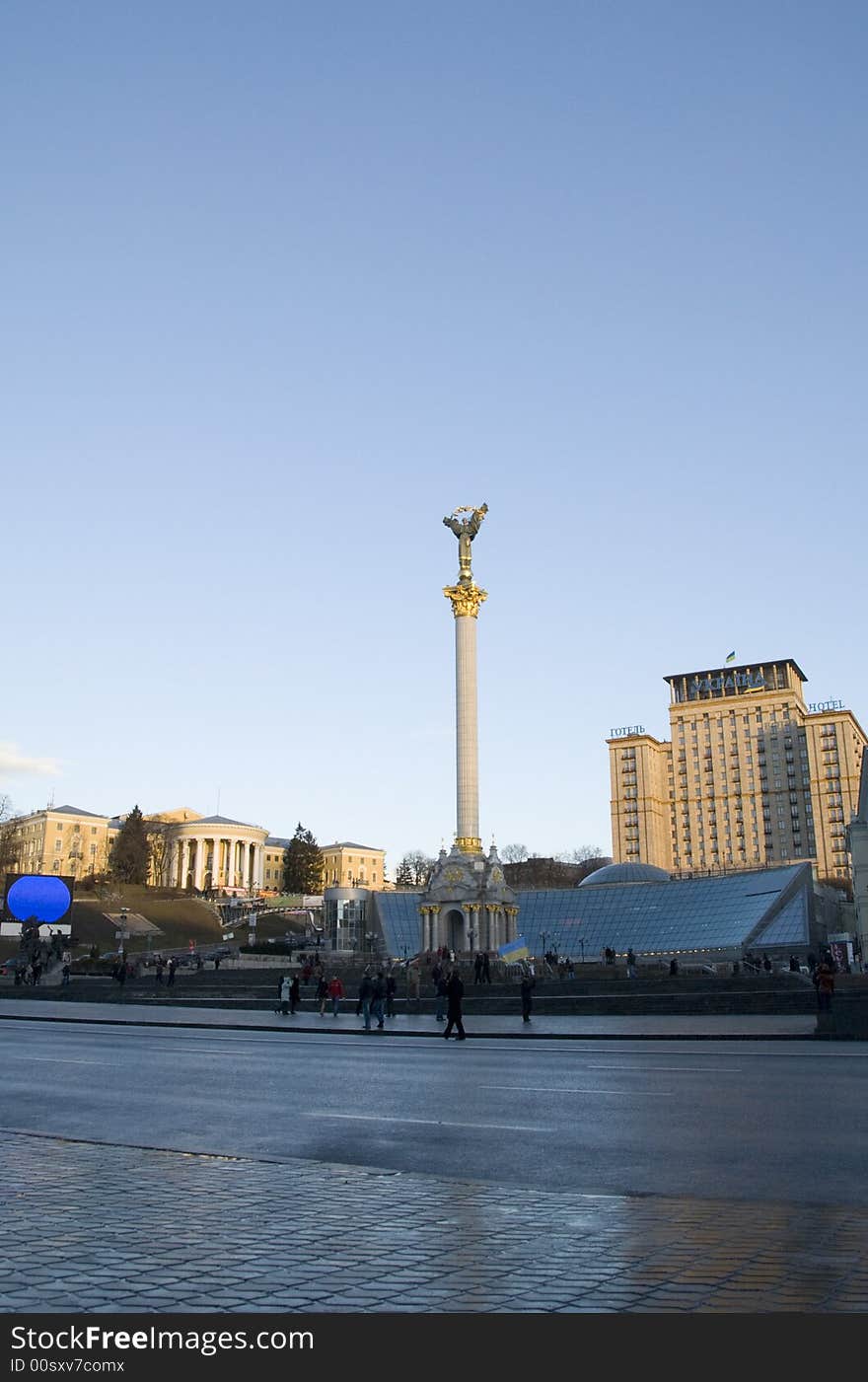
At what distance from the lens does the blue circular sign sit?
5219 centimetres

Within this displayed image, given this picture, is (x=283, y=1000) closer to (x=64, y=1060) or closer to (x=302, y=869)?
(x=64, y=1060)

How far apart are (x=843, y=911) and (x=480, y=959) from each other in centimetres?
6889

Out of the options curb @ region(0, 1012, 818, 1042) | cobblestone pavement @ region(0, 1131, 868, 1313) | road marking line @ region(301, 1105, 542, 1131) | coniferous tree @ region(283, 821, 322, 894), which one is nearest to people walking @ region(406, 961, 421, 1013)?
curb @ region(0, 1012, 818, 1042)

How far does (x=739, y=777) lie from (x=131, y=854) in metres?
88.9

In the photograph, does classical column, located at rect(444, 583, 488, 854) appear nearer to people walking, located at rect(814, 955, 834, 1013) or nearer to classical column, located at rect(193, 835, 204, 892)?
people walking, located at rect(814, 955, 834, 1013)

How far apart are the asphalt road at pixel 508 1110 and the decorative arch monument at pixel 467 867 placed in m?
56.6

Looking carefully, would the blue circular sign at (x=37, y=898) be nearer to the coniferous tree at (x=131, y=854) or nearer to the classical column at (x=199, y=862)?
the coniferous tree at (x=131, y=854)

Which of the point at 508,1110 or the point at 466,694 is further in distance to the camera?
the point at 466,694

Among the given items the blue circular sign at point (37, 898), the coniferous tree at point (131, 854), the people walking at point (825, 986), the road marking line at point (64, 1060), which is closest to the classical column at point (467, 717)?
the blue circular sign at point (37, 898)

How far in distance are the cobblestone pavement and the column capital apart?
250 ft

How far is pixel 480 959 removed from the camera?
5191 cm

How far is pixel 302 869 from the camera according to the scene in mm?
154875

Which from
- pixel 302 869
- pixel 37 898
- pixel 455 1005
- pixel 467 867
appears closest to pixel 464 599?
pixel 467 867
